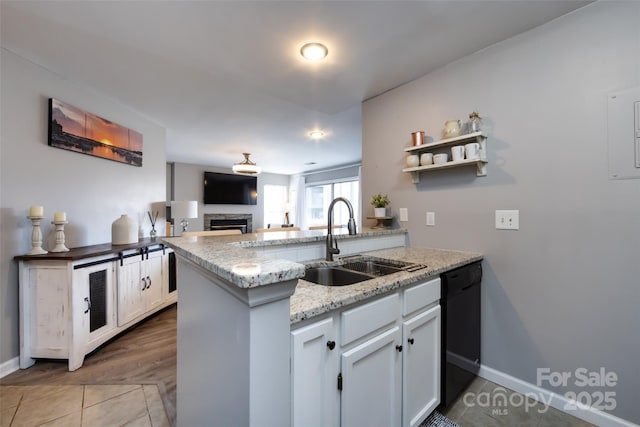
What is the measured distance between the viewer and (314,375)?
87cm

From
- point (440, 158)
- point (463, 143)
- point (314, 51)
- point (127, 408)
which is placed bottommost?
point (127, 408)

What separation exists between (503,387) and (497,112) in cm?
187

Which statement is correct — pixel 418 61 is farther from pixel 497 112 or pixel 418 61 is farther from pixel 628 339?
pixel 628 339

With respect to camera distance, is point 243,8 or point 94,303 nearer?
point 243,8

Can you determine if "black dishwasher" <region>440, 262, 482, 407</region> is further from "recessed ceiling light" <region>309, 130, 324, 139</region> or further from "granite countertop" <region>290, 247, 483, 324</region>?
"recessed ceiling light" <region>309, 130, 324, 139</region>

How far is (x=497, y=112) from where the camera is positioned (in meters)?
1.77

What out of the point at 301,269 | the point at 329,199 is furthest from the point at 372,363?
the point at 329,199

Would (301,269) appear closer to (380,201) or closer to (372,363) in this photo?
(372,363)

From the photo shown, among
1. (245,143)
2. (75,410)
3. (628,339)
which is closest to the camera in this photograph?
(628,339)

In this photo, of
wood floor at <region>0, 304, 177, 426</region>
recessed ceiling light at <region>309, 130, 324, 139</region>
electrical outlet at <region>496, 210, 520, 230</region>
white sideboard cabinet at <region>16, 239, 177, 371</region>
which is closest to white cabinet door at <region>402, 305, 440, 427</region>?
electrical outlet at <region>496, 210, 520, 230</region>

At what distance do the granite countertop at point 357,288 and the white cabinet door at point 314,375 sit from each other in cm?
6

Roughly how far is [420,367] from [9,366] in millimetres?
2863

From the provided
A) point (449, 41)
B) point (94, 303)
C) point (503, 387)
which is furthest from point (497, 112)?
point (94, 303)

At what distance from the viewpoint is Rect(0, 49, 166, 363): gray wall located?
188 cm
